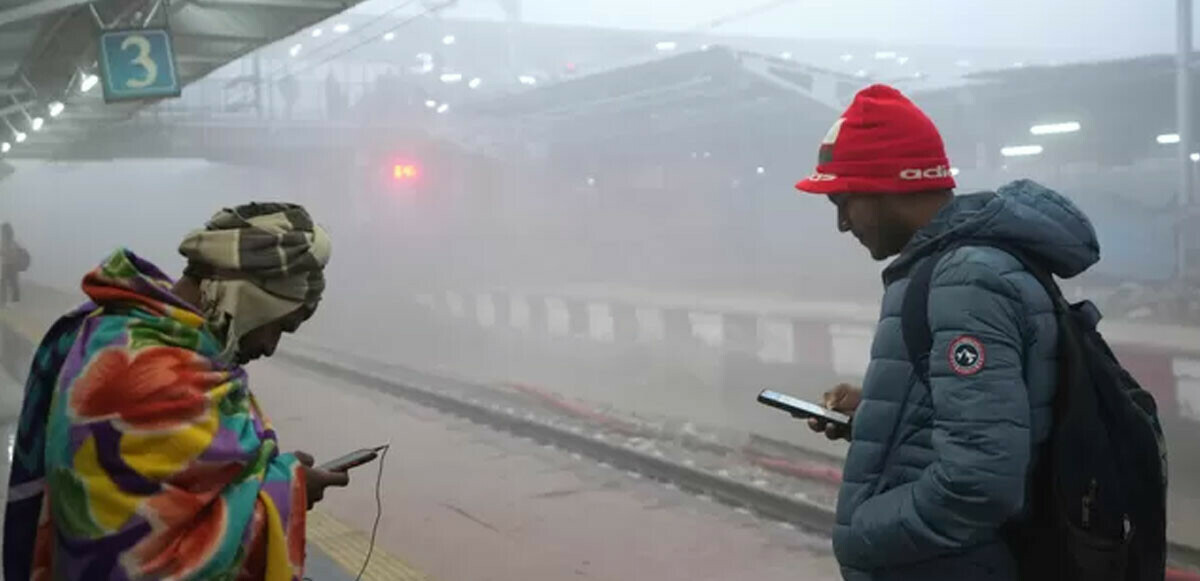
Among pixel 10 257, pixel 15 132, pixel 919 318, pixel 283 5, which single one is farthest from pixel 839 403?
pixel 15 132

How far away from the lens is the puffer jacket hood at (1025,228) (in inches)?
79.1

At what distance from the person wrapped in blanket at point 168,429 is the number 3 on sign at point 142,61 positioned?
25.6 ft

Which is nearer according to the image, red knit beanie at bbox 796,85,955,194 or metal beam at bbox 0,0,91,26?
red knit beanie at bbox 796,85,955,194

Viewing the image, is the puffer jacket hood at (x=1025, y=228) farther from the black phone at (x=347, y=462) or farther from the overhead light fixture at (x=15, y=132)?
the overhead light fixture at (x=15, y=132)

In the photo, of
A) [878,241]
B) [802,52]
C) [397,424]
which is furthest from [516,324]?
[802,52]

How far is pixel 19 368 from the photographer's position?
12.0 metres

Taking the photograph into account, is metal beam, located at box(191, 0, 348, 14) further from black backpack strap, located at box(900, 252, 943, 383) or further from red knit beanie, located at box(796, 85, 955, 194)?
black backpack strap, located at box(900, 252, 943, 383)

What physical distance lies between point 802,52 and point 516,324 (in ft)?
225

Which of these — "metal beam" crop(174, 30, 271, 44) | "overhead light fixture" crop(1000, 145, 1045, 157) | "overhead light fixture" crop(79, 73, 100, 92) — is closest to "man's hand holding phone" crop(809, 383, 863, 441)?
"metal beam" crop(174, 30, 271, 44)

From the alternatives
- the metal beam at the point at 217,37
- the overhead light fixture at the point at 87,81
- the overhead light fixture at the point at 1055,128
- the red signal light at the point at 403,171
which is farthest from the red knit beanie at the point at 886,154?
the overhead light fixture at the point at 1055,128

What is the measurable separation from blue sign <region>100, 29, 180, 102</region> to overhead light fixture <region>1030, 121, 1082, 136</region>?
81.6ft

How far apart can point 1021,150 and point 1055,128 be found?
136 centimetres

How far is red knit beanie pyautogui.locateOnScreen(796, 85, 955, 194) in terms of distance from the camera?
2139 millimetres

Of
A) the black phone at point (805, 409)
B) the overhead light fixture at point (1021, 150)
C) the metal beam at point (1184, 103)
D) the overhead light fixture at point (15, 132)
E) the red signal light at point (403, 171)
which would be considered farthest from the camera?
the overhead light fixture at point (1021, 150)
